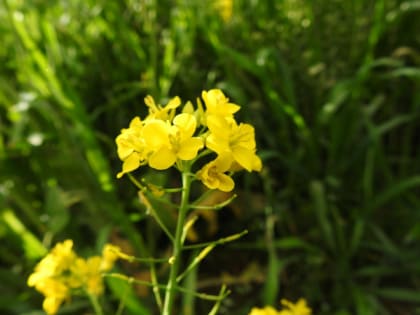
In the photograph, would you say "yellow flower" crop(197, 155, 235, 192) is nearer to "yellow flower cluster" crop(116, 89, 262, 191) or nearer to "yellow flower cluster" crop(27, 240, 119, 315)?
"yellow flower cluster" crop(116, 89, 262, 191)

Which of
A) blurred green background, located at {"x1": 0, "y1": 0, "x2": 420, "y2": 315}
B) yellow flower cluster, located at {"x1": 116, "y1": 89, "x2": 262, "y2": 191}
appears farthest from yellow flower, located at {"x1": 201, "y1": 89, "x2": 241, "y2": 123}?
blurred green background, located at {"x1": 0, "y1": 0, "x2": 420, "y2": 315}

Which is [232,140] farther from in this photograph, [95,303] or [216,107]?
[95,303]

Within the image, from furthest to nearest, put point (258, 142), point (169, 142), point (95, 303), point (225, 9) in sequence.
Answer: point (225, 9) → point (258, 142) → point (95, 303) → point (169, 142)

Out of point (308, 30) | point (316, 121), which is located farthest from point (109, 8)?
point (316, 121)

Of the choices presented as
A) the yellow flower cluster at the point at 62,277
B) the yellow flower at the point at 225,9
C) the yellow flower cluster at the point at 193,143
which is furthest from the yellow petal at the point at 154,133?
the yellow flower at the point at 225,9

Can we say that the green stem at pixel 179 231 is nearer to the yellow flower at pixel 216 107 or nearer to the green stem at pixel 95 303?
the yellow flower at pixel 216 107

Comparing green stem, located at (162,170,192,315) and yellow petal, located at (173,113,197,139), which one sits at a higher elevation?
yellow petal, located at (173,113,197,139)

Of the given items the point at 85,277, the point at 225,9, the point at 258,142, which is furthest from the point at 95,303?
the point at 225,9
